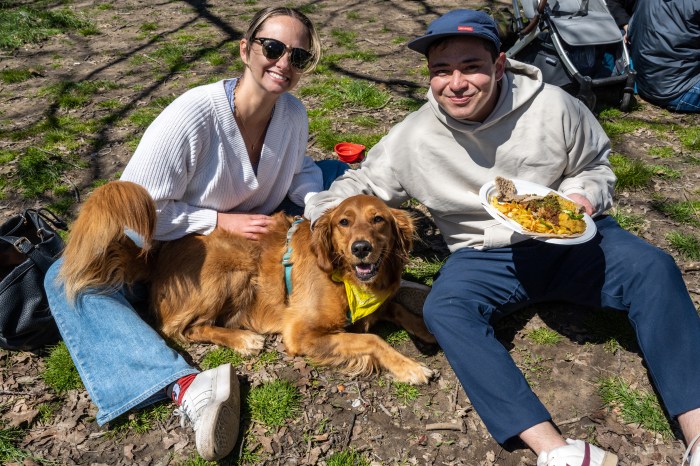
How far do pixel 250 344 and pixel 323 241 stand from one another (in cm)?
81

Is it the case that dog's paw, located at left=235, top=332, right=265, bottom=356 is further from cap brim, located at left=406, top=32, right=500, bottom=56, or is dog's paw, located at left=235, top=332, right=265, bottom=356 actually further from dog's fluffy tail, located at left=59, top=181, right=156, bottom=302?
cap brim, located at left=406, top=32, right=500, bottom=56

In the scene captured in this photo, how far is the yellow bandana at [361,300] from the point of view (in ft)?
10.7

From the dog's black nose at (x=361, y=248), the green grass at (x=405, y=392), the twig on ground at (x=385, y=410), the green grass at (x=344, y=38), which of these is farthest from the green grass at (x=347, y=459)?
the green grass at (x=344, y=38)

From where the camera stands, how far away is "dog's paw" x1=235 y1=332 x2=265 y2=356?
10.9ft

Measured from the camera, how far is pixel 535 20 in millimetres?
5637

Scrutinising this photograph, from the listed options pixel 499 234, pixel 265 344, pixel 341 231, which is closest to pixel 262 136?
pixel 341 231

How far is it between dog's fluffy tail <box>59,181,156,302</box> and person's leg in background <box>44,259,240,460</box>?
0.10 m

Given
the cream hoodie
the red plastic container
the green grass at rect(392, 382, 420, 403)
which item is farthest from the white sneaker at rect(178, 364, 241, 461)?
the red plastic container

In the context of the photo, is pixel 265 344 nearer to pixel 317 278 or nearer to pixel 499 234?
pixel 317 278

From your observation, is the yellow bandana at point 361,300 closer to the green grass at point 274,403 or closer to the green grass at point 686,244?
the green grass at point 274,403

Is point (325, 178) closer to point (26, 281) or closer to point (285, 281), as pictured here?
point (285, 281)

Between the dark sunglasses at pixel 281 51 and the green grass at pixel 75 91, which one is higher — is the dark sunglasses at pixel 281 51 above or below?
above

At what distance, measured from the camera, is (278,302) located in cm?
351

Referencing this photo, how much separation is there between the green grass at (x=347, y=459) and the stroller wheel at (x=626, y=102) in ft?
16.5
